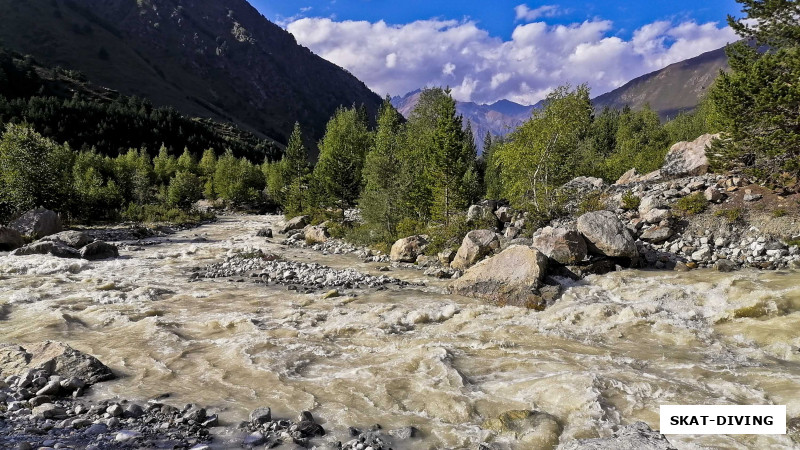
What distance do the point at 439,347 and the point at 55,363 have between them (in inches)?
442

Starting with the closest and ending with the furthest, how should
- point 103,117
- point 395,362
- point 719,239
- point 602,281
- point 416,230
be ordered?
point 395,362 < point 602,281 < point 719,239 < point 416,230 < point 103,117

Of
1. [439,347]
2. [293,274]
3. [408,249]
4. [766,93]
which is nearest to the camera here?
[439,347]

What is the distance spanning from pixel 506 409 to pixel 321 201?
46.7 meters

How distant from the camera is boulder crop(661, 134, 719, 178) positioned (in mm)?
33812

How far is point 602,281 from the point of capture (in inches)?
780

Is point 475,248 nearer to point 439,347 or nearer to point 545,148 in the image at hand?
point 439,347

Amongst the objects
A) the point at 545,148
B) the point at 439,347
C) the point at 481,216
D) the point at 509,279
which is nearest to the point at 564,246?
the point at 509,279

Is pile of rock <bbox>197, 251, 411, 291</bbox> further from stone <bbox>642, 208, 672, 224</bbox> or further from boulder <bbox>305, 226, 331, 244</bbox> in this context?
stone <bbox>642, 208, 672, 224</bbox>

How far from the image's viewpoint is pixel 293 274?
2506 cm

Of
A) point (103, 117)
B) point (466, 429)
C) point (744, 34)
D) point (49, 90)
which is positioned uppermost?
point (49, 90)

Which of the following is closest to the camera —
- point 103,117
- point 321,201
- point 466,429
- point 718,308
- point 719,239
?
point 466,429

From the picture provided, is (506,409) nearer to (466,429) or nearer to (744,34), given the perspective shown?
(466,429)

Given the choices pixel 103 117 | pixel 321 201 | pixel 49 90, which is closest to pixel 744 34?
pixel 321 201

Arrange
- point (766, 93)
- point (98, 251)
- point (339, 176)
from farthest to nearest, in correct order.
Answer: point (339, 176), point (98, 251), point (766, 93)
